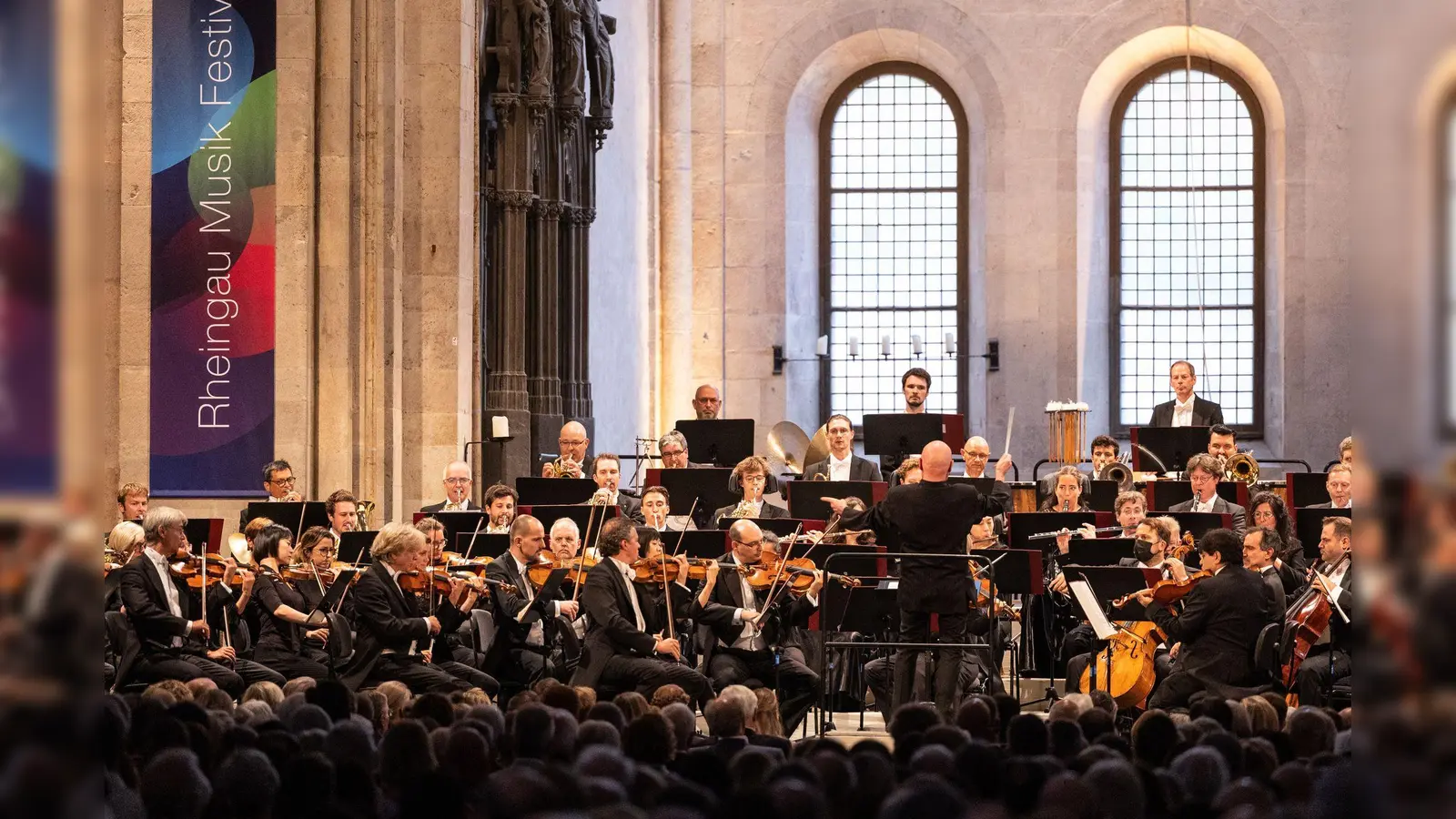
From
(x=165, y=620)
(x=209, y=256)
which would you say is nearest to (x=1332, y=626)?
(x=165, y=620)

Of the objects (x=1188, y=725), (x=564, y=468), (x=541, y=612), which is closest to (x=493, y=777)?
(x=1188, y=725)

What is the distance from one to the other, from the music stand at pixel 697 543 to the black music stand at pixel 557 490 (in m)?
1.58

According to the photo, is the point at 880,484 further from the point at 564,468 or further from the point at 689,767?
the point at 689,767

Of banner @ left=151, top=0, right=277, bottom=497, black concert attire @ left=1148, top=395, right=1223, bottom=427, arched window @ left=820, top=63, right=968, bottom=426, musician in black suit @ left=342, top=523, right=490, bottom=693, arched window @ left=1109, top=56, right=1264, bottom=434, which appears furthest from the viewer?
arched window @ left=820, top=63, right=968, bottom=426

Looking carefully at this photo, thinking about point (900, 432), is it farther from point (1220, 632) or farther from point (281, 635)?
point (281, 635)

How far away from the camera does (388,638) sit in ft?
31.3

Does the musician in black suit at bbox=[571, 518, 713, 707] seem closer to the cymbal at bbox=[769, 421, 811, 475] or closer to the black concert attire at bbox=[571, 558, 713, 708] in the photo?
the black concert attire at bbox=[571, 558, 713, 708]

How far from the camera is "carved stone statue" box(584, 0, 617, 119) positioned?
Result: 16078 mm

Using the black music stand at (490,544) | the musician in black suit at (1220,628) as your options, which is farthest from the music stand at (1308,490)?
the black music stand at (490,544)

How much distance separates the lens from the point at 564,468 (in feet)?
43.4

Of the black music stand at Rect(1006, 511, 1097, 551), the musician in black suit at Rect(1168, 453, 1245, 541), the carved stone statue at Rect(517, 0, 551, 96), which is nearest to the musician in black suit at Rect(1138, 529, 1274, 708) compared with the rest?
the black music stand at Rect(1006, 511, 1097, 551)

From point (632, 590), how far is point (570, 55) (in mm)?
6640

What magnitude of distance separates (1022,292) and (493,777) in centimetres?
1618

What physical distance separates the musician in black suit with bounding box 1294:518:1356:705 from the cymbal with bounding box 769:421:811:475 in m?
6.44
